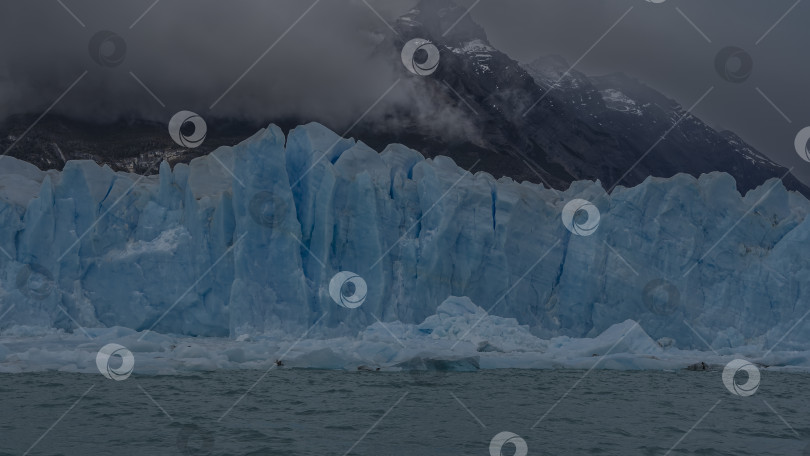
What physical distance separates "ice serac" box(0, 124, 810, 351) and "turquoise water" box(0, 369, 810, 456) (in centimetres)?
738

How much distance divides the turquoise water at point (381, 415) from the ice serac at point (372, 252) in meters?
7.38

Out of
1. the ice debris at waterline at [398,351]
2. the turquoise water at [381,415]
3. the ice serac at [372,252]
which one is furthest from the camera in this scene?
the ice serac at [372,252]

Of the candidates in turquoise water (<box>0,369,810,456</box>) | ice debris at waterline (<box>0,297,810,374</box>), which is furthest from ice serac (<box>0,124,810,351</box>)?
turquoise water (<box>0,369,810,456</box>)

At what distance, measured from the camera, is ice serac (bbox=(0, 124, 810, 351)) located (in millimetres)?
24453

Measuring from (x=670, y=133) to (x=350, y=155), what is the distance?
79614mm

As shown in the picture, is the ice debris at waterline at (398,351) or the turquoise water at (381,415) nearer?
the turquoise water at (381,415)

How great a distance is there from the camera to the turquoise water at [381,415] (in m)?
9.53

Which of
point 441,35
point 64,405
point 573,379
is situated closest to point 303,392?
point 64,405

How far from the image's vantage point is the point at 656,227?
2677 cm

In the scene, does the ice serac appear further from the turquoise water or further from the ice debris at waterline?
the turquoise water

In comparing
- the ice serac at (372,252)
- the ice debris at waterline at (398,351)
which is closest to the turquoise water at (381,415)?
the ice debris at waterline at (398,351)

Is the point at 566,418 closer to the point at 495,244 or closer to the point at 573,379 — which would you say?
the point at 573,379

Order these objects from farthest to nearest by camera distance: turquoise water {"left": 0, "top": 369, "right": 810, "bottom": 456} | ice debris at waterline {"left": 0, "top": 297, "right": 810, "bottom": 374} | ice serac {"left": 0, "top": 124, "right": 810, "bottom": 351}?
ice serac {"left": 0, "top": 124, "right": 810, "bottom": 351} → ice debris at waterline {"left": 0, "top": 297, "right": 810, "bottom": 374} → turquoise water {"left": 0, "top": 369, "right": 810, "bottom": 456}

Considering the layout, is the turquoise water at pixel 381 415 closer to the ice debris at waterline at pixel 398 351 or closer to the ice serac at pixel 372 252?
the ice debris at waterline at pixel 398 351
